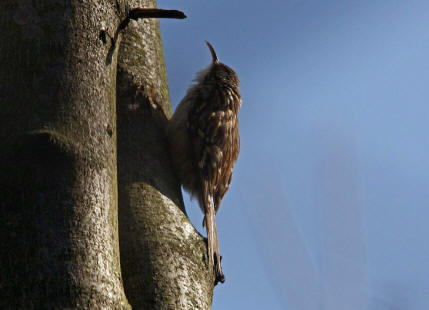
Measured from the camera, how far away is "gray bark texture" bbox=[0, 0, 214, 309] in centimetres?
187

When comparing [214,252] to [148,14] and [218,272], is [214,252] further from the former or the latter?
[148,14]

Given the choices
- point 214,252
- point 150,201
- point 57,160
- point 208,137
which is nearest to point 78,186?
point 57,160

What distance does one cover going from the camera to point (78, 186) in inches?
80.4

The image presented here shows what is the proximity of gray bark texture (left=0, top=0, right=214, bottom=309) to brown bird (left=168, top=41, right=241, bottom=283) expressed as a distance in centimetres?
34

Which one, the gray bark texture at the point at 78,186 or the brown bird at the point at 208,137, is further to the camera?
the brown bird at the point at 208,137

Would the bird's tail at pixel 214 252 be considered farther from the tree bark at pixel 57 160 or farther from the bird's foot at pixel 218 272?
the tree bark at pixel 57 160

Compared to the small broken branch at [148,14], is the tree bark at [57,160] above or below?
below

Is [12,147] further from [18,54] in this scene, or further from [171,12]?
[171,12]

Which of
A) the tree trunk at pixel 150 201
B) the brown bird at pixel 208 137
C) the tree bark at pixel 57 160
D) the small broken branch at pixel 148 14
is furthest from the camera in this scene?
the brown bird at pixel 208 137

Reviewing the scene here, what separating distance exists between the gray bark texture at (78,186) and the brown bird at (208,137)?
34 cm

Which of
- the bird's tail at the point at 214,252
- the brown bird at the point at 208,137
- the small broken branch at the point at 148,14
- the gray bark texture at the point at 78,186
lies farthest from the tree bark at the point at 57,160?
the brown bird at the point at 208,137

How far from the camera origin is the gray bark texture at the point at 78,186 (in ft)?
6.13

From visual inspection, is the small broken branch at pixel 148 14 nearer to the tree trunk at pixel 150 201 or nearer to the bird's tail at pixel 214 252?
the tree trunk at pixel 150 201

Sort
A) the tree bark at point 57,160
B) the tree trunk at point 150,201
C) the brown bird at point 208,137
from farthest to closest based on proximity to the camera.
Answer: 1. the brown bird at point 208,137
2. the tree trunk at point 150,201
3. the tree bark at point 57,160
